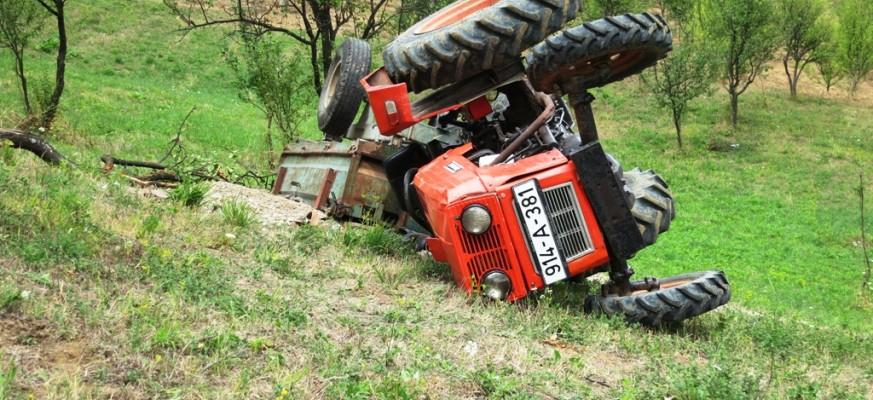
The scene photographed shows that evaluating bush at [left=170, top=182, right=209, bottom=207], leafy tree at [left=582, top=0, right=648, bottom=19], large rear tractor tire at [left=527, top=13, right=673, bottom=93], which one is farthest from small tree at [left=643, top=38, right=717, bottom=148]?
bush at [left=170, top=182, right=209, bottom=207]

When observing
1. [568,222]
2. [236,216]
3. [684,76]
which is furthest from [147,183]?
[684,76]

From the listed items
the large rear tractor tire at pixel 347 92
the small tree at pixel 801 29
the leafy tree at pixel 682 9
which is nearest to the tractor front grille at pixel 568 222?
the large rear tractor tire at pixel 347 92

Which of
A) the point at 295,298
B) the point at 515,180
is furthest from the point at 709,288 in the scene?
the point at 295,298

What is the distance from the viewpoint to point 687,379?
139 inches

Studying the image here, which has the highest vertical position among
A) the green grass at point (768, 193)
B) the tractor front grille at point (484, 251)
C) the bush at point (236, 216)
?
the bush at point (236, 216)

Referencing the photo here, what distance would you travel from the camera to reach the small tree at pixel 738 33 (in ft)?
102

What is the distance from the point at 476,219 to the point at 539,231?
0.39m

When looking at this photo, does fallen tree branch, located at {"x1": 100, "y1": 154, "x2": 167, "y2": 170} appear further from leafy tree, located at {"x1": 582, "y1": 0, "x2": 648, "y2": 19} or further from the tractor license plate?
leafy tree, located at {"x1": 582, "y1": 0, "x2": 648, "y2": 19}

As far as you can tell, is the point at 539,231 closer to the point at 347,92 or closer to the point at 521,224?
the point at 521,224

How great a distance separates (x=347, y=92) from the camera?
811 centimetres

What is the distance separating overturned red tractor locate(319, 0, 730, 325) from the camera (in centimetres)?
511

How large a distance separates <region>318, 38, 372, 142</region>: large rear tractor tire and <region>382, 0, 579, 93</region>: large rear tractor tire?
6.98 ft

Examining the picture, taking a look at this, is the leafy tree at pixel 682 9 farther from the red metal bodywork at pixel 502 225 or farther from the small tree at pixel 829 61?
the red metal bodywork at pixel 502 225

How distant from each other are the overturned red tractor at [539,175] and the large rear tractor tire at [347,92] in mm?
1755
